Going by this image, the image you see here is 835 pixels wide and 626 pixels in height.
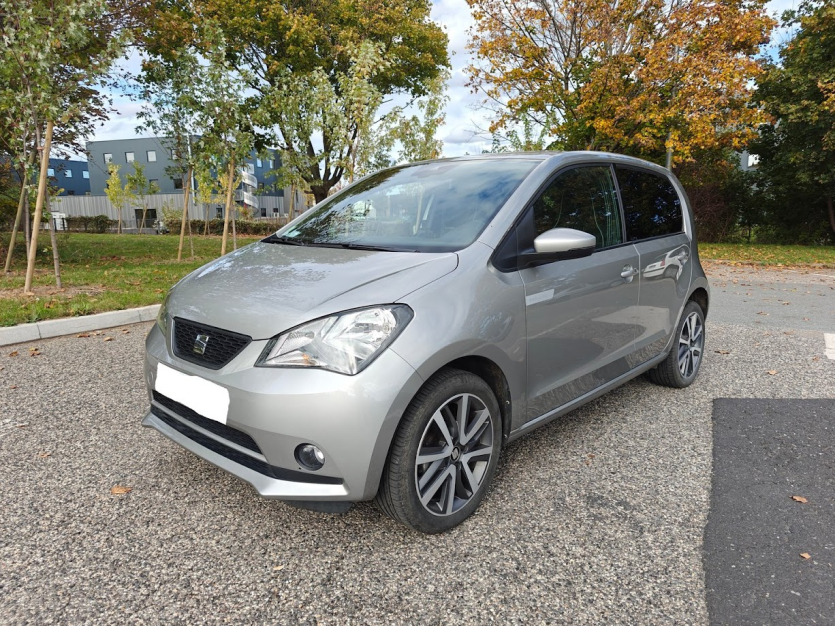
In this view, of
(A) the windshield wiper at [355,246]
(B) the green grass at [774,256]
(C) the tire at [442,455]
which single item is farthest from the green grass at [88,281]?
(B) the green grass at [774,256]

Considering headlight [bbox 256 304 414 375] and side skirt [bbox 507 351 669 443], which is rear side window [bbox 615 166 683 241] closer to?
side skirt [bbox 507 351 669 443]

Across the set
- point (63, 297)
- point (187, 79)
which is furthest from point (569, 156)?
point (187, 79)

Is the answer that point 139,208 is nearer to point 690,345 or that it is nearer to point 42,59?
point 42,59

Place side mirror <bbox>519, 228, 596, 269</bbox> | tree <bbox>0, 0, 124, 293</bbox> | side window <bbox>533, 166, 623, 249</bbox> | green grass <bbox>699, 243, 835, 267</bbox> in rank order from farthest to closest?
green grass <bbox>699, 243, 835, 267</bbox> < tree <bbox>0, 0, 124, 293</bbox> < side window <bbox>533, 166, 623, 249</bbox> < side mirror <bbox>519, 228, 596, 269</bbox>

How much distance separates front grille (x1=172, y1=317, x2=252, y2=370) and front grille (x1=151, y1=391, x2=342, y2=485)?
9.0 inches

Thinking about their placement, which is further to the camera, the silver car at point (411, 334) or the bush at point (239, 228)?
the bush at point (239, 228)

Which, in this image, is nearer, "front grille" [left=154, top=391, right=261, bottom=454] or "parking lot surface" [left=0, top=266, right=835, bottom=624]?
"parking lot surface" [left=0, top=266, right=835, bottom=624]

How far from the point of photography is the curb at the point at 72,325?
5.40 metres

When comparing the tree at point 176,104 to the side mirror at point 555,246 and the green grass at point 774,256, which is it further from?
the green grass at point 774,256

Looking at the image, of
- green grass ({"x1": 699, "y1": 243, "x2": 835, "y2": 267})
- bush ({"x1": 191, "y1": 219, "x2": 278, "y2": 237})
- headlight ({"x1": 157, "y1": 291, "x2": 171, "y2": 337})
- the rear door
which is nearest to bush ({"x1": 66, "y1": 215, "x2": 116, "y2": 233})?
bush ({"x1": 191, "y1": 219, "x2": 278, "y2": 237})

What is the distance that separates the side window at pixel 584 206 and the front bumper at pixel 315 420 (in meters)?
1.22

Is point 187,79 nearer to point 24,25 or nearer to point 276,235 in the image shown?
point 24,25

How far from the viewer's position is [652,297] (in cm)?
354

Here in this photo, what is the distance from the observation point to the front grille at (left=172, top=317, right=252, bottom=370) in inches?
84.1
